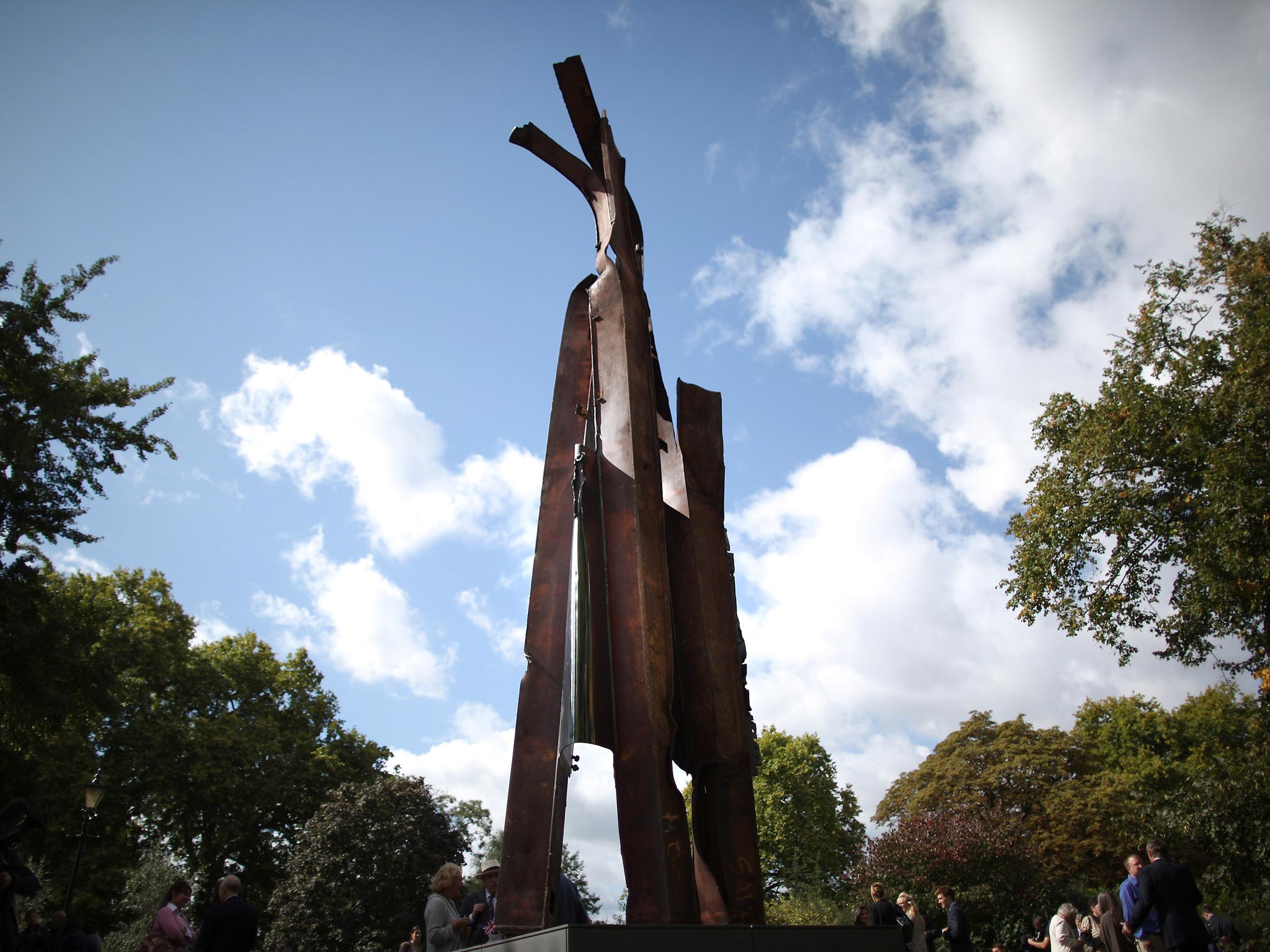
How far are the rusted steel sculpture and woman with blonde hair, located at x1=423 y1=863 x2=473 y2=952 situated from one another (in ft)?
4.41

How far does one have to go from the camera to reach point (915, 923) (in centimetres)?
929

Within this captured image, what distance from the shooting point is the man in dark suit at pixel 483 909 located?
5.48m

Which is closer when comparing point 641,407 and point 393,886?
point 641,407

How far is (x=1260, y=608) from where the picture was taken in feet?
51.0

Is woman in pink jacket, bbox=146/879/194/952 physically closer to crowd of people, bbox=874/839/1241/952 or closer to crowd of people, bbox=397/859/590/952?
crowd of people, bbox=397/859/590/952

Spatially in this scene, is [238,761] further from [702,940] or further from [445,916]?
[702,940]

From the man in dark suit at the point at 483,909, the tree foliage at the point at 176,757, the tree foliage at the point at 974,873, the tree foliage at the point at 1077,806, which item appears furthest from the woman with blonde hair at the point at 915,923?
the tree foliage at the point at 176,757

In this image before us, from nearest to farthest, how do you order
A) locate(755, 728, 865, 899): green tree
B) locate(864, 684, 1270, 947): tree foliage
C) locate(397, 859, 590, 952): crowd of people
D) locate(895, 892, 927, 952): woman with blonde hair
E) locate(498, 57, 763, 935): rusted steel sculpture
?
locate(498, 57, 763, 935): rusted steel sculpture
locate(397, 859, 590, 952): crowd of people
locate(895, 892, 927, 952): woman with blonde hair
locate(864, 684, 1270, 947): tree foliage
locate(755, 728, 865, 899): green tree

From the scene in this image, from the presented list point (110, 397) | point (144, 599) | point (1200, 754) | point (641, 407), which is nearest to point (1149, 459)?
point (1200, 754)

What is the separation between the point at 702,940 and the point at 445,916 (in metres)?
3.03

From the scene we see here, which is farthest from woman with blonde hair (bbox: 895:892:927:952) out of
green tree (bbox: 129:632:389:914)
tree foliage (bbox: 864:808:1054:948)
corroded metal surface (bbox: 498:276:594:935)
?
green tree (bbox: 129:632:389:914)

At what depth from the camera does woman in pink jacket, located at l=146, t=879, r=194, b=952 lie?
298 inches

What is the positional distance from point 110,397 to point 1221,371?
2167 centimetres

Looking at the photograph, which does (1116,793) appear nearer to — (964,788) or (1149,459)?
(964,788)
